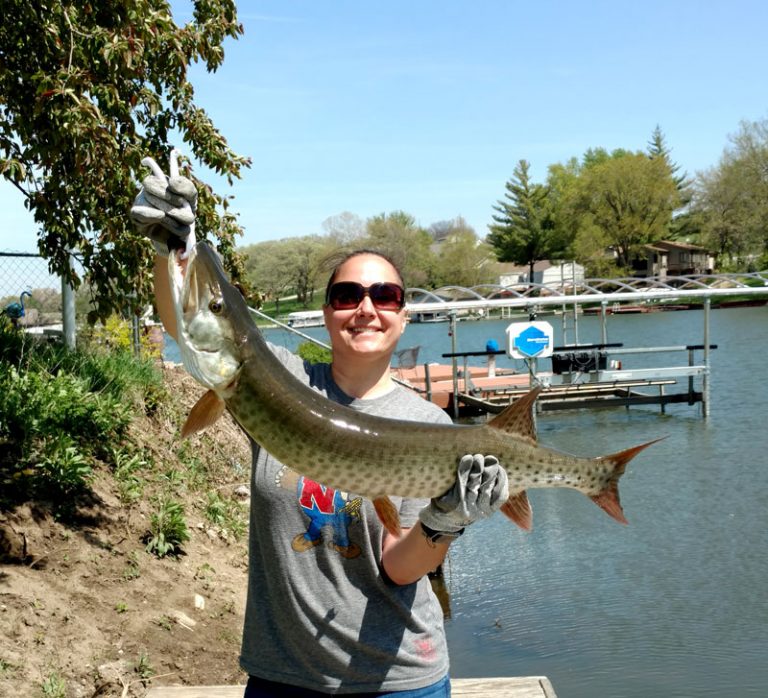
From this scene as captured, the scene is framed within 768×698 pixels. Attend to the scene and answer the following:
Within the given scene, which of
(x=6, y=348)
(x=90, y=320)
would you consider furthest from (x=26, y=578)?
(x=6, y=348)

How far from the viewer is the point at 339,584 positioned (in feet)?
8.85

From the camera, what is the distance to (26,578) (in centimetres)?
550

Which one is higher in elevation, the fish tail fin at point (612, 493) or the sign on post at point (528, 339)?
the fish tail fin at point (612, 493)

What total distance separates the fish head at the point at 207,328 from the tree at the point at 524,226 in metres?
98.9

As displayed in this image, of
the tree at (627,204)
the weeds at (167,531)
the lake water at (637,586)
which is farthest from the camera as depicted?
the tree at (627,204)

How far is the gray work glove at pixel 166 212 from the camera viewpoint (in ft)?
8.16

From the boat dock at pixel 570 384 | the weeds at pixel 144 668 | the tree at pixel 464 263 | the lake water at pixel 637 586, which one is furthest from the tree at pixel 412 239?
the weeds at pixel 144 668

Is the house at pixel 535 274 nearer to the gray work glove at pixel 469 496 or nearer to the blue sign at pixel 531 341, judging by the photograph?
the blue sign at pixel 531 341

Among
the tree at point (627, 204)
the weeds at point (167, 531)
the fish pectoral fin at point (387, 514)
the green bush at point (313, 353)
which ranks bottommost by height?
the weeds at point (167, 531)

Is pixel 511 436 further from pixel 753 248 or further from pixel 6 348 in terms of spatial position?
pixel 753 248

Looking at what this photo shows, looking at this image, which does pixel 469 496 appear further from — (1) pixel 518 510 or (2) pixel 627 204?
(2) pixel 627 204

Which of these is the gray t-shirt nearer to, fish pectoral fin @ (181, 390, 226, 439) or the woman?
the woman

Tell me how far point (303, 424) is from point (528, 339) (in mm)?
16301

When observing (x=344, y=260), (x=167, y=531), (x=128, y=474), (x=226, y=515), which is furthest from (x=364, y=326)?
(x=226, y=515)
